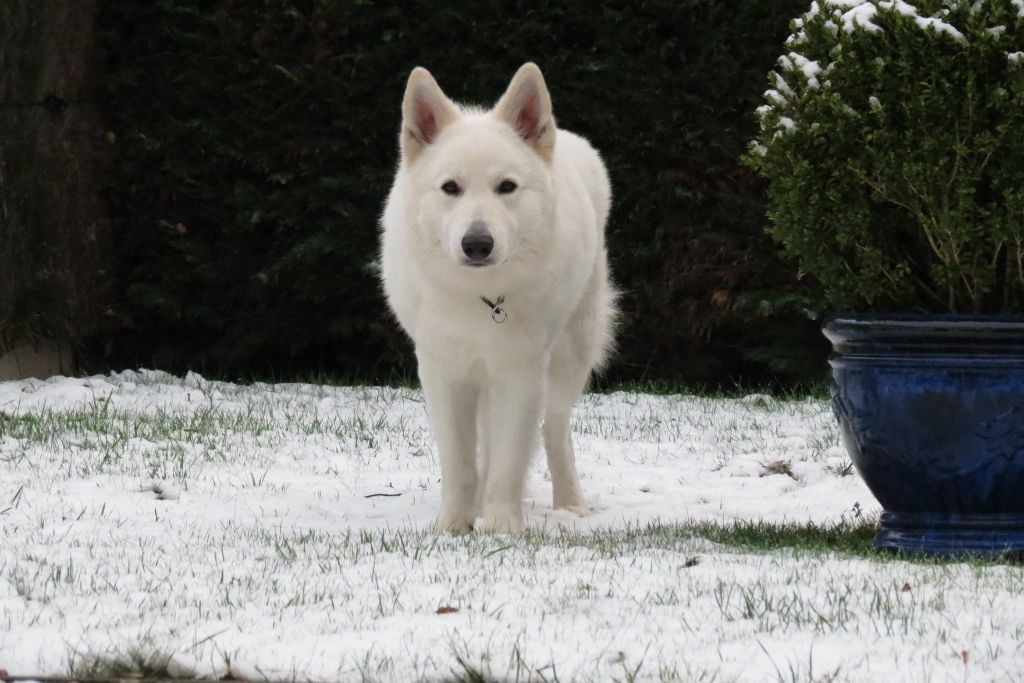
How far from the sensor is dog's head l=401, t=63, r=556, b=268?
4.57 meters

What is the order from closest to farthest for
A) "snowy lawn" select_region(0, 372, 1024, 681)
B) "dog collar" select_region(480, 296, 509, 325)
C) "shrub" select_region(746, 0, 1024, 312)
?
→ "snowy lawn" select_region(0, 372, 1024, 681), "shrub" select_region(746, 0, 1024, 312), "dog collar" select_region(480, 296, 509, 325)

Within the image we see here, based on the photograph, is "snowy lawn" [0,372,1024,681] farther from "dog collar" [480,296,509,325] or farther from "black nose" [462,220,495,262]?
"black nose" [462,220,495,262]

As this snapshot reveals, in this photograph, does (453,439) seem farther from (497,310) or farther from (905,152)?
(905,152)

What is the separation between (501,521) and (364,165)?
4.88 meters

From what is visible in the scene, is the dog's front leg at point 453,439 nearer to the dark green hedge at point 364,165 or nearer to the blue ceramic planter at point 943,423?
the blue ceramic planter at point 943,423

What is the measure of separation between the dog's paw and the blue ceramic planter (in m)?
1.22

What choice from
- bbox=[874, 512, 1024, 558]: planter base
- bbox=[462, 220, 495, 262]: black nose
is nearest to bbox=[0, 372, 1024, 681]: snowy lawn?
bbox=[874, 512, 1024, 558]: planter base

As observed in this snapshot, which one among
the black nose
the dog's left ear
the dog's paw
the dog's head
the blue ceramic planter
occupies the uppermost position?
the dog's left ear

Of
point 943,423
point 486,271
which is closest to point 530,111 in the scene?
point 486,271

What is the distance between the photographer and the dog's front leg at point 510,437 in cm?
494

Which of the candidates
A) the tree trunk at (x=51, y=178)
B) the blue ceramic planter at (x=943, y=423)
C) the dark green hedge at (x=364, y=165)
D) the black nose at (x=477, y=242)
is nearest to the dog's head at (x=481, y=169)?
the black nose at (x=477, y=242)

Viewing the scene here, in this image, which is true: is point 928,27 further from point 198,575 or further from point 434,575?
point 198,575

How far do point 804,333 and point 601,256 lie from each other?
147 inches

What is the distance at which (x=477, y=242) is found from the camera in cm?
450
